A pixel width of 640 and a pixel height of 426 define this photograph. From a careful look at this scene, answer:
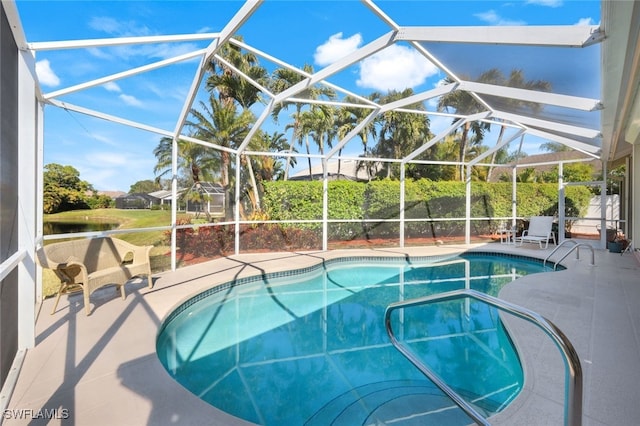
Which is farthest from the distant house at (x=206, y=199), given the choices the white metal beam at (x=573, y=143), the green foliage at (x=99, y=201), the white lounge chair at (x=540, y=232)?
the white lounge chair at (x=540, y=232)

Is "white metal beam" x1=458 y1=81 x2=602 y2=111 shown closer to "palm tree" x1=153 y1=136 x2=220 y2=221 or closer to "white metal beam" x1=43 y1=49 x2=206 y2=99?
"white metal beam" x1=43 y1=49 x2=206 y2=99

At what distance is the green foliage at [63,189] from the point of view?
17.5 feet

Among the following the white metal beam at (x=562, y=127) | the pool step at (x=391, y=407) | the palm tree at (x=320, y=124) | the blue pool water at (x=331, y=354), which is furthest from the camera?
the palm tree at (x=320, y=124)

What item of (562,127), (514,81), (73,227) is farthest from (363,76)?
(73,227)

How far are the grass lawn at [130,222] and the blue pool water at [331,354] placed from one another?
213 centimetres

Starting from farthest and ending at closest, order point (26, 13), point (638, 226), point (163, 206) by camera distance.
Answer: point (638, 226) < point (163, 206) < point (26, 13)

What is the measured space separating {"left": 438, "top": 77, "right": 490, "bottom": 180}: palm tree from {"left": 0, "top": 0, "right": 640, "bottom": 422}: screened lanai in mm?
144

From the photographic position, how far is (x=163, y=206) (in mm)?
7461

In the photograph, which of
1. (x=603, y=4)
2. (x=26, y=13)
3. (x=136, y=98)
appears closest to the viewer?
(x=603, y=4)

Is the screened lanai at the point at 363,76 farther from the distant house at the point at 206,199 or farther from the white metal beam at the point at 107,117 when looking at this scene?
the distant house at the point at 206,199

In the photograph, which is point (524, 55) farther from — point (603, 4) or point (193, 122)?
point (193, 122)

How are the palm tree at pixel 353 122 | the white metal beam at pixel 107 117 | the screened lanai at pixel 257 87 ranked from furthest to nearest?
the palm tree at pixel 353 122
the white metal beam at pixel 107 117
the screened lanai at pixel 257 87

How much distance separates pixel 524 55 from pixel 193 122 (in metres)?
10.7

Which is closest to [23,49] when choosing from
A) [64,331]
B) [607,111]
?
[64,331]
